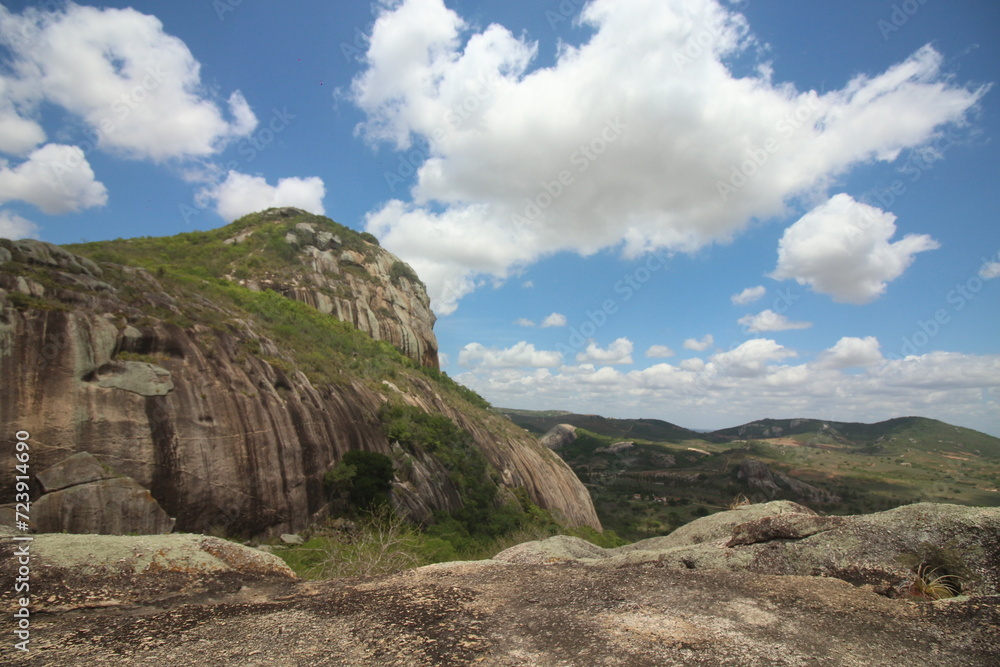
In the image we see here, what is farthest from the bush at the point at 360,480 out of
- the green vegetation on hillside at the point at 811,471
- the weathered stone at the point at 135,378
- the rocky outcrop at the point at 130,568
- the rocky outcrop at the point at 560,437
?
the rocky outcrop at the point at 560,437

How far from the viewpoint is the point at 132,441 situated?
13.1 metres

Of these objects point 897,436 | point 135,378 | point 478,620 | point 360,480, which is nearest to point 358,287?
point 360,480

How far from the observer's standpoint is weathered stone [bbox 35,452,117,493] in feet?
38.0

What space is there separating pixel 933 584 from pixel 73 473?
1774cm

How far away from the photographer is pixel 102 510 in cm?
1204

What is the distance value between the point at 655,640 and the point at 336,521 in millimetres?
16468

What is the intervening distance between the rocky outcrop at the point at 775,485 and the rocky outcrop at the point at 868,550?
90.8 metres

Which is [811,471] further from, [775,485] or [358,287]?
[358,287]

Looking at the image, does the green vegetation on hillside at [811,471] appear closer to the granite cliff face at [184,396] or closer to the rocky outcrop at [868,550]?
the granite cliff face at [184,396]

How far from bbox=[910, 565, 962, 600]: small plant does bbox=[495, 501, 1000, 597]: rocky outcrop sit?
2 centimetres

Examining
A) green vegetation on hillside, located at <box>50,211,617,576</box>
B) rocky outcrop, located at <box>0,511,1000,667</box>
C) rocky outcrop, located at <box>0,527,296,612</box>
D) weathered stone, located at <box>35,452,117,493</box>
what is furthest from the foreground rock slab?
weathered stone, located at <box>35,452,117,493</box>

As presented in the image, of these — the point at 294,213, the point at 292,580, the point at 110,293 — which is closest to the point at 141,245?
the point at 294,213

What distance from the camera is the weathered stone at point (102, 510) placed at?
1136 cm

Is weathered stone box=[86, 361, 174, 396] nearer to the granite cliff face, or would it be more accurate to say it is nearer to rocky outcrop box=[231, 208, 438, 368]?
the granite cliff face
